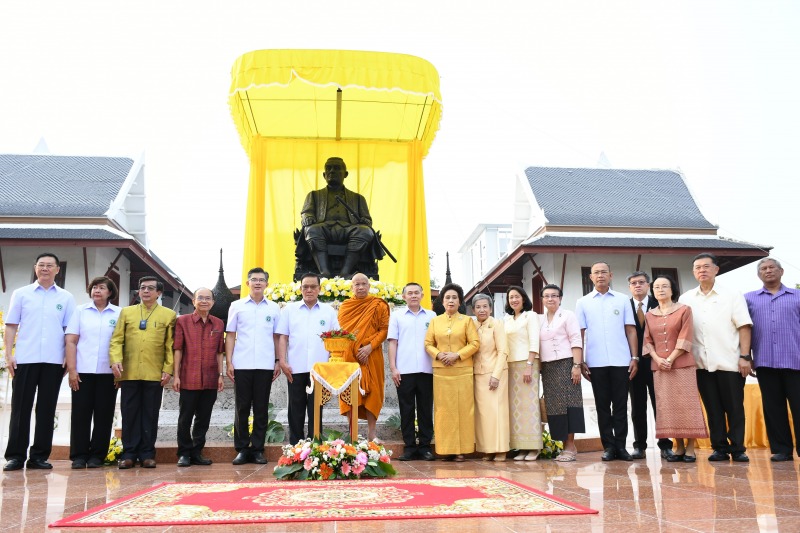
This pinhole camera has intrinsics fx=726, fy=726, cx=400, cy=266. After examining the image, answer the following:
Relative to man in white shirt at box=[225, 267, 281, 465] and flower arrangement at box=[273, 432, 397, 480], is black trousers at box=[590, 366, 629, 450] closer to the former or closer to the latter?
flower arrangement at box=[273, 432, 397, 480]

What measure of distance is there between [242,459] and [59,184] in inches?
557

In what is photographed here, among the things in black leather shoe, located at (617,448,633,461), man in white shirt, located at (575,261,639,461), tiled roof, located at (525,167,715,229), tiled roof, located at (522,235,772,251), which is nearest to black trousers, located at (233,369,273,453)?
man in white shirt, located at (575,261,639,461)

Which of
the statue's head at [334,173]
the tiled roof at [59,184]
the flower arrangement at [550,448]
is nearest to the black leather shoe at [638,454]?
the flower arrangement at [550,448]

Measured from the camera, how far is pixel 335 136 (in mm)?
10375

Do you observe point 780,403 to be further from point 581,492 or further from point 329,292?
point 329,292

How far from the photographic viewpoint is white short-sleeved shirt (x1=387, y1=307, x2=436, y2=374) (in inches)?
245

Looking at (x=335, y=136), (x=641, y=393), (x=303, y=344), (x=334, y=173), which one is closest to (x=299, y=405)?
(x=303, y=344)

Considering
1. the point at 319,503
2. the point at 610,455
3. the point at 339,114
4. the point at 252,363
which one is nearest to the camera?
the point at 319,503

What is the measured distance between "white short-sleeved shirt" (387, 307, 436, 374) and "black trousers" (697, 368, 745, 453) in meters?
2.23

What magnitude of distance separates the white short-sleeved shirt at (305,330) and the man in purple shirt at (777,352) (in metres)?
3.34

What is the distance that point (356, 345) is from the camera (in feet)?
19.5

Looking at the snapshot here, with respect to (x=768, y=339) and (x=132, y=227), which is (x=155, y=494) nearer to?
(x=768, y=339)

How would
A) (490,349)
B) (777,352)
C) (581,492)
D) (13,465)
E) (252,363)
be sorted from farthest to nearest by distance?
(490,349) → (252,363) → (777,352) → (13,465) → (581,492)

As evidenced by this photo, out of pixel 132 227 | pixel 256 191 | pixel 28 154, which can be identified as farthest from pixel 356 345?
pixel 28 154
